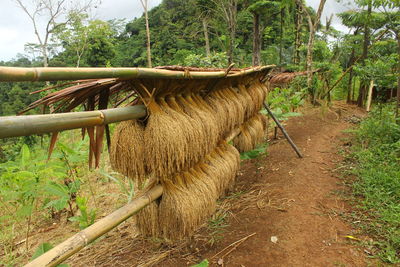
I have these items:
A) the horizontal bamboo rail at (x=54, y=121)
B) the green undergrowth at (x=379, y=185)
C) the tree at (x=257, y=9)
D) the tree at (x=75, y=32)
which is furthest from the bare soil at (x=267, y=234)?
the tree at (x=75, y=32)

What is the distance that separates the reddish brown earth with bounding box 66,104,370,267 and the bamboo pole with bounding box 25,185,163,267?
0.92 metres

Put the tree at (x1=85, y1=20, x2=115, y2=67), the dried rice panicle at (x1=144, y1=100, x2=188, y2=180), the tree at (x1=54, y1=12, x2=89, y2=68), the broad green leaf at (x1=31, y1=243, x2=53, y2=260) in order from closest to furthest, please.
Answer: the broad green leaf at (x1=31, y1=243, x2=53, y2=260) < the dried rice panicle at (x1=144, y1=100, x2=188, y2=180) < the tree at (x1=54, y1=12, x2=89, y2=68) < the tree at (x1=85, y1=20, x2=115, y2=67)

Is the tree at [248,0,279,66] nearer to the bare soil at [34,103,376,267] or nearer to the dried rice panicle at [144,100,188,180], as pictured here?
the bare soil at [34,103,376,267]

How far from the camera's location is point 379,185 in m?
3.21

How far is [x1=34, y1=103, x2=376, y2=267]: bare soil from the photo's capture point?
7.29 feet

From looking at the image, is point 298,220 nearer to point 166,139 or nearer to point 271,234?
point 271,234

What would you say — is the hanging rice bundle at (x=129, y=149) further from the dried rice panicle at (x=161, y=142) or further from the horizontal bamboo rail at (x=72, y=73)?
the horizontal bamboo rail at (x=72, y=73)

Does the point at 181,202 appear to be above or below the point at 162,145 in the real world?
below

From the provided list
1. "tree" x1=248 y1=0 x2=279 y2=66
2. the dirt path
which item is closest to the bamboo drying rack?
the dirt path

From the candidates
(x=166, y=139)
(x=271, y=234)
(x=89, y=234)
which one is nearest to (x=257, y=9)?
(x=271, y=234)

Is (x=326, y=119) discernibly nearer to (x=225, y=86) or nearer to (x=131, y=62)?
(x=225, y=86)

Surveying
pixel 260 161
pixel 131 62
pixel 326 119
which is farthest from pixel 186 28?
pixel 260 161

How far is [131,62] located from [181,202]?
3263 cm

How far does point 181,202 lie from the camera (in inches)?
67.7
